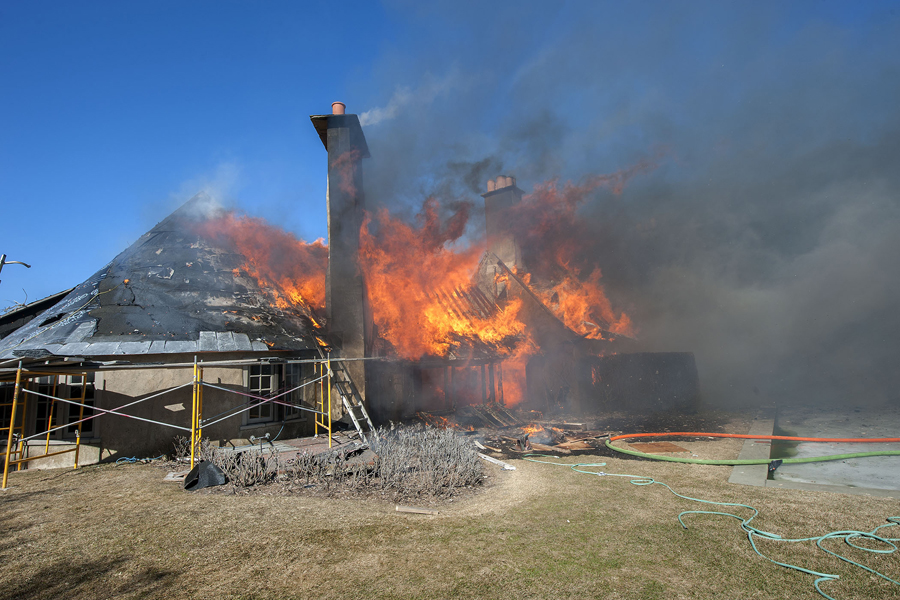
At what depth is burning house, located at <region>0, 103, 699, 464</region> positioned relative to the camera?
10.6m

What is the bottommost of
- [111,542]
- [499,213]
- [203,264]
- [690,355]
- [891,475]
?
[891,475]

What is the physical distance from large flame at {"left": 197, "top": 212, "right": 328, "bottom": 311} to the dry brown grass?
7897mm

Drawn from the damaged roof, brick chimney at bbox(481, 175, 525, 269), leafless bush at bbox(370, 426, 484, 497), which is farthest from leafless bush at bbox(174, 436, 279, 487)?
brick chimney at bbox(481, 175, 525, 269)

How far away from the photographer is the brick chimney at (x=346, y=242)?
14469 mm

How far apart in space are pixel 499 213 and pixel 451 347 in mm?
12916

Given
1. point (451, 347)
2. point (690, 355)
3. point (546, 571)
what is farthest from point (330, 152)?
point (690, 355)

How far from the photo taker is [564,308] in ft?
74.5

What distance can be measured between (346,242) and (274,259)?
9.67 ft

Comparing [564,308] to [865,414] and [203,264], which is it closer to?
[865,414]

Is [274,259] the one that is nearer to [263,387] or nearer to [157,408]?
[263,387]

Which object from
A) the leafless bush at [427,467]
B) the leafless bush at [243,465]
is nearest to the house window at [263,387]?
the leafless bush at [243,465]

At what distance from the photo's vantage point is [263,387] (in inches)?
492

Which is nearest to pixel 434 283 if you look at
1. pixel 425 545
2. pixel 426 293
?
pixel 426 293

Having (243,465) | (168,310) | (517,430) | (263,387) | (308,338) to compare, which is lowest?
(517,430)
